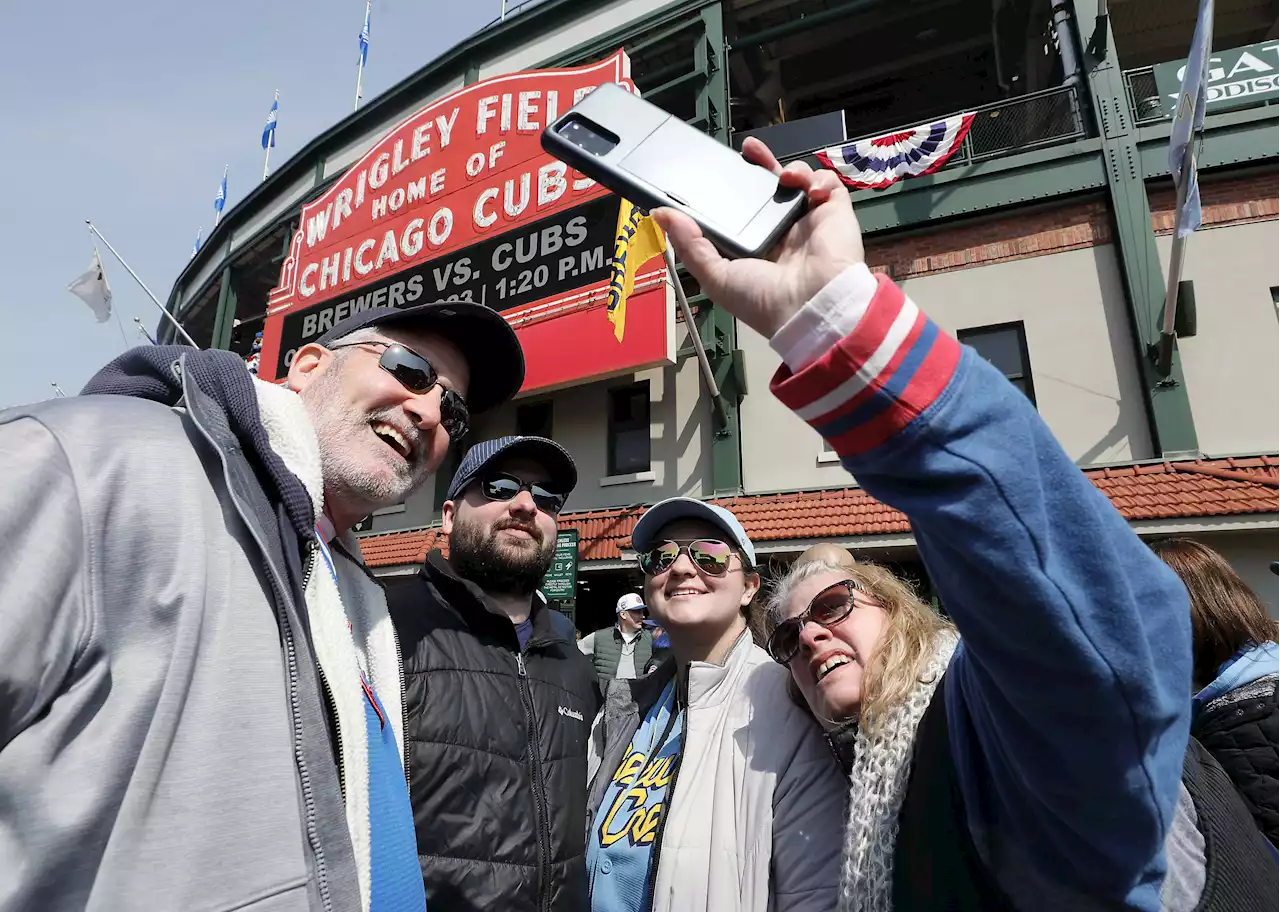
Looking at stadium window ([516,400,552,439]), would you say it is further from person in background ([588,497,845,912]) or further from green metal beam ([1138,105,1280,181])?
green metal beam ([1138,105,1280,181])

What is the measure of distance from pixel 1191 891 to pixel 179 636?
1.73 meters

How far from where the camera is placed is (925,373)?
814 millimetres

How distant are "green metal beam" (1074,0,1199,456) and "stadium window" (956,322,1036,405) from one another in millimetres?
1075

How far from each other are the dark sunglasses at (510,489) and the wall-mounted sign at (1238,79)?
923 centimetres

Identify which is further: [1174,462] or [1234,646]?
[1174,462]

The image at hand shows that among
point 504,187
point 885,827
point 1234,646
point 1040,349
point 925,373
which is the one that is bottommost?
point 885,827

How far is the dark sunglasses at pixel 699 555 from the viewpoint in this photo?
2586 millimetres

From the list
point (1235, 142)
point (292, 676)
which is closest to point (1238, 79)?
point (1235, 142)

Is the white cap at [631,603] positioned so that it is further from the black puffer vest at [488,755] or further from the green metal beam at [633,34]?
the green metal beam at [633,34]

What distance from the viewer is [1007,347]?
8.11 metres

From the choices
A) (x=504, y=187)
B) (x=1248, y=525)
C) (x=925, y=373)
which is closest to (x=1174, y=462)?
(x=1248, y=525)

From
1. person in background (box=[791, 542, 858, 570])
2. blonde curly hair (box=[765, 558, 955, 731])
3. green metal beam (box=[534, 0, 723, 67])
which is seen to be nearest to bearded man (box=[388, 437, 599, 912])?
blonde curly hair (box=[765, 558, 955, 731])

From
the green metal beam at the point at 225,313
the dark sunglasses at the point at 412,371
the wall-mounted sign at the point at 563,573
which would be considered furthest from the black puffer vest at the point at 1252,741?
the green metal beam at the point at 225,313

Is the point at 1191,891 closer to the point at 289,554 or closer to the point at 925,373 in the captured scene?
the point at 925,373
